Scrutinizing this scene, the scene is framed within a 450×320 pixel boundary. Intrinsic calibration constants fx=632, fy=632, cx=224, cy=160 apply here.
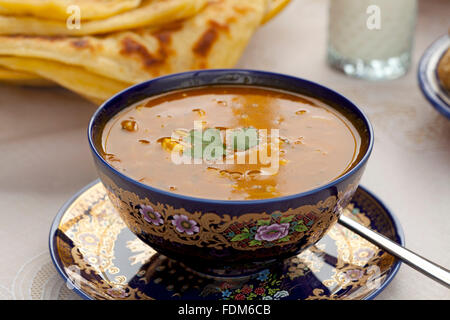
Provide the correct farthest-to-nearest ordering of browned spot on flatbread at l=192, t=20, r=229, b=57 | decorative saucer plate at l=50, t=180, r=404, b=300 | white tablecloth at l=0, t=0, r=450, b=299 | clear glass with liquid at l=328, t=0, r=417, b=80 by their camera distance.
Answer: clear glass with liquid at l=328, t=0, r=417, b=80 → browned spot on flatbread at l=192, t=20, r=229, b=57 → white tablecloth at l=0, t=0, r=450, b=299 → decorative saucer plate at l=50, t=180, r=404, b=300

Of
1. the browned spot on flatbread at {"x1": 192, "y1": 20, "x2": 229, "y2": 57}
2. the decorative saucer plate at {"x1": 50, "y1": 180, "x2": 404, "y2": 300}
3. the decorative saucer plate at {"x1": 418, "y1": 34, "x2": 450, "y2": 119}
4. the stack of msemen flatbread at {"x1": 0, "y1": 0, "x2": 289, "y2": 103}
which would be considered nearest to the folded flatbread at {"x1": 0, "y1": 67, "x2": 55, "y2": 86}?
the stack of msemen flatbread at {"x1": 0, "y1": 0, "x2": 289, "y2": 103}

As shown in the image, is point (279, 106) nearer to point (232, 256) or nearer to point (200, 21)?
point (232, 256)

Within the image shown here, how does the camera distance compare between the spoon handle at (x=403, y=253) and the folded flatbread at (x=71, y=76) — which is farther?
the folded flatbread at (x=71, y=76)

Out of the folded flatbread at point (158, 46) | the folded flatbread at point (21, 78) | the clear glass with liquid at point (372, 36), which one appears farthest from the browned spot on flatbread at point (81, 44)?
the clear glass with liquid at point (372, 36)

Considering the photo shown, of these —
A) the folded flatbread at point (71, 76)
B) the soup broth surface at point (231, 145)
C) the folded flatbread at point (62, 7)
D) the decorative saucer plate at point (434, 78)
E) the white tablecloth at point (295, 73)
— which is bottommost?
the white tablecloth at point (295, 73)

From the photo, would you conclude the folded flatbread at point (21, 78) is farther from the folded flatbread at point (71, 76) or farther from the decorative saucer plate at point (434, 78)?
the decorative saucer plate at point (434, 78)

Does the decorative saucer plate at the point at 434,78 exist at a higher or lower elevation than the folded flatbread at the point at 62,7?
lower

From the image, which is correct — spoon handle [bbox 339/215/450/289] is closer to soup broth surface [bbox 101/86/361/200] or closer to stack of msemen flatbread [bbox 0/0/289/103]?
soup broth surface [bbox 101/86/361/200]
